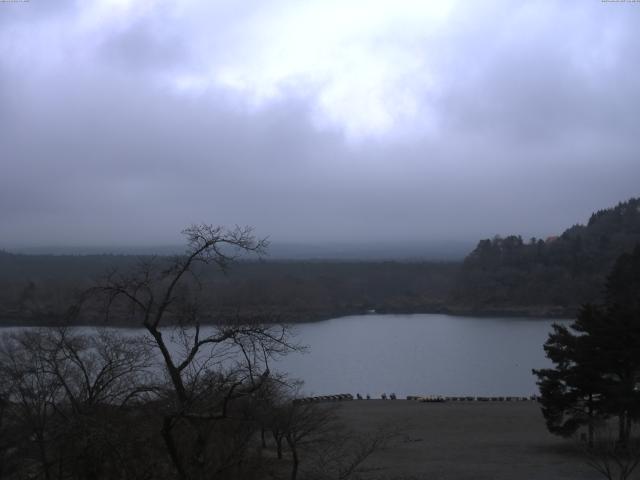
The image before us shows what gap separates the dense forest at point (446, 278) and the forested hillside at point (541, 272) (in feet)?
0.24

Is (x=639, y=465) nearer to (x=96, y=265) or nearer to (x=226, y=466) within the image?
(x=226, y=466)

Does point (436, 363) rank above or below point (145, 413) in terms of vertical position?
below

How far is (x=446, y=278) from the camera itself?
217 ft

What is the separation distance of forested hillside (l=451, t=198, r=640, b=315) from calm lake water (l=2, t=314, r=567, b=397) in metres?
10.6

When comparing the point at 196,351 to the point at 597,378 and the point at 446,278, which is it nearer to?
the point at 597,378

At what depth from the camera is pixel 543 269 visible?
5916 cm

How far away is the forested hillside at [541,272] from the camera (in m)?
55.1

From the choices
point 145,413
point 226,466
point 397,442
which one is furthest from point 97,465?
point 397,442

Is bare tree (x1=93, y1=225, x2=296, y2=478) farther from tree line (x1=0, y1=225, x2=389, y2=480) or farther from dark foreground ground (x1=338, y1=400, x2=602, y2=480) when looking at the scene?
dark foreground ground (x1=338, y1=400, x2=602, y2=480)

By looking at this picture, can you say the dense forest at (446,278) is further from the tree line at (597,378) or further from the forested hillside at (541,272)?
the tree line at (597,378)

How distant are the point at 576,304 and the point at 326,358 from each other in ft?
97.7

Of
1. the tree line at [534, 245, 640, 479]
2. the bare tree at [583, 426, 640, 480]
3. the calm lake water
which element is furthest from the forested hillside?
the bare tree at [583, 426, 640, 480]

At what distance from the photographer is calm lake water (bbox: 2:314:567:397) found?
24.8m

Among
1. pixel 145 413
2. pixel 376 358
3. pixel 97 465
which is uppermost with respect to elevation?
pixel 145 413
